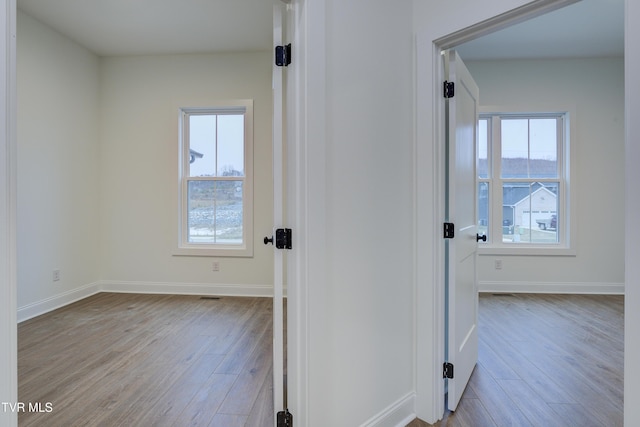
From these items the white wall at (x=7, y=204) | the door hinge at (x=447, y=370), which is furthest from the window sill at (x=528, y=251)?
the white wall at (x=7, y=204)

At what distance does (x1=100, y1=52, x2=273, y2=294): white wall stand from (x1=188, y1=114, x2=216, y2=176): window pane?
200mm

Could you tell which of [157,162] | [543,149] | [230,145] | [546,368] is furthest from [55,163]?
[543,149]

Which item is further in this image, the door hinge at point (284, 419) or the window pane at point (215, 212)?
the window pane at point (215, 212)

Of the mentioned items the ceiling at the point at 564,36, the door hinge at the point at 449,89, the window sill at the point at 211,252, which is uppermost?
the ceiling at the point at 564,36

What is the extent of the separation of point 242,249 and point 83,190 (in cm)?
194

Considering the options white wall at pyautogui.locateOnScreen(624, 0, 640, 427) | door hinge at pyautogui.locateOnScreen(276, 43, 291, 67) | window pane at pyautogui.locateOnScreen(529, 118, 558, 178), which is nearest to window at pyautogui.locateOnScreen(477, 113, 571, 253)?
window pane at pyautogui.locateOnScreen(529, 118, 558, 178)

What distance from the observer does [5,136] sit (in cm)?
73

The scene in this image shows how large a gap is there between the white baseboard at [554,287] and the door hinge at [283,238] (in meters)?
3.60

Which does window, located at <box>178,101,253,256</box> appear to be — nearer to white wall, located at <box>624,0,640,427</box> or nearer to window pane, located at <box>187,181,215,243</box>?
window pane, located at <box>187,181,215,243</box>

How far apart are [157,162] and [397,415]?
3708mm

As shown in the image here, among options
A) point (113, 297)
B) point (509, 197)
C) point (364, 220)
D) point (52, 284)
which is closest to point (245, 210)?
point (113, 297)

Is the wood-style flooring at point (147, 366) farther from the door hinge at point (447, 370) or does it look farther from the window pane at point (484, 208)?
the window pane at point (484, 208)

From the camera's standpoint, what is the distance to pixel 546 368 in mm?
2248

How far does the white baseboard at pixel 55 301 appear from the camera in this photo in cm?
306
